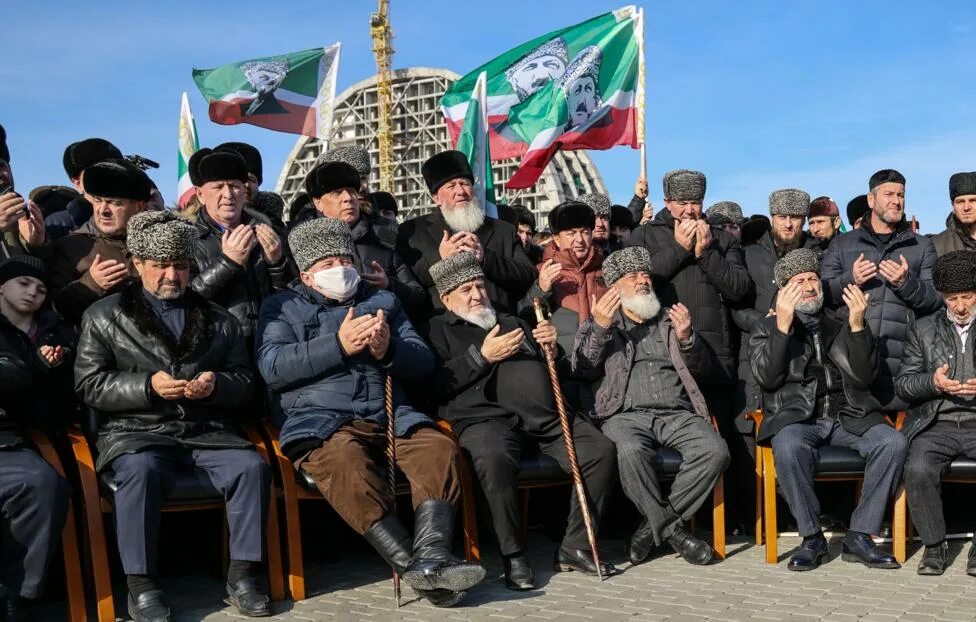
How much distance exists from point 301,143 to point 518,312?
1621 inches

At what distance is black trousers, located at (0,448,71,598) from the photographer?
4812mm

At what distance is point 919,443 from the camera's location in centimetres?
614

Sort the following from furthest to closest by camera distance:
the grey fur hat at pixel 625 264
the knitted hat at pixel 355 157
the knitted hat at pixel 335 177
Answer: the knitted hat at pixel 355 157 → the knitted hat at pixel 335 177 → the grey fur hat at pixel 625 264

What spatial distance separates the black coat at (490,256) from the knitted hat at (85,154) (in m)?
1.94

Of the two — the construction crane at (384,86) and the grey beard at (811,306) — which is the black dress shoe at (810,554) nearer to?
the grey beard at (811,306)

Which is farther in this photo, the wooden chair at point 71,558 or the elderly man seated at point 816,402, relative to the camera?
the elderly man seated at point 816,402

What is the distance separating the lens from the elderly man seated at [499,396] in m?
5.85

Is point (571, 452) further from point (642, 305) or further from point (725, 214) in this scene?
point (725, 214)

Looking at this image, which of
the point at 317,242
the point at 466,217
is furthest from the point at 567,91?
the point at 317,242

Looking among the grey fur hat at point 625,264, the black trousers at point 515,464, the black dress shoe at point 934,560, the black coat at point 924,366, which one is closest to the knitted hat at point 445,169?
the grey fur hat at point 625,264

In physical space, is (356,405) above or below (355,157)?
below

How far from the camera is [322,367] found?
5496 millimetres

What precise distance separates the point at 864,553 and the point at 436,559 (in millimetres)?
2447

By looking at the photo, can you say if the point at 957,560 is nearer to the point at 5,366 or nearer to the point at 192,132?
the point at 5,366
